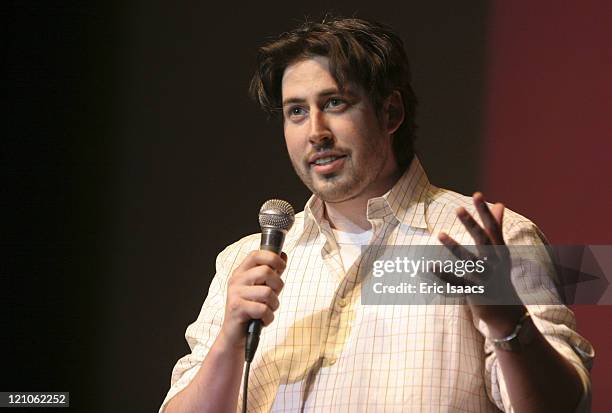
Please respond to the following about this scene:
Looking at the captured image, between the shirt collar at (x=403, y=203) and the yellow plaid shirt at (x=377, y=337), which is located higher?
the shirt collar at (x=403, y=203)

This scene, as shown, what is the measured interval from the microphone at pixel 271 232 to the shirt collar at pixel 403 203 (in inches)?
11.9

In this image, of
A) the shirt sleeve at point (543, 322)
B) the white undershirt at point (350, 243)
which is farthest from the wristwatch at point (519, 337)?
the white undershirt at point (350, 243)

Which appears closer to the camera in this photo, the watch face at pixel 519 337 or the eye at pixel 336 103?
the watch face at pixel 519 337

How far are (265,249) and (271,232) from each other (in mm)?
31

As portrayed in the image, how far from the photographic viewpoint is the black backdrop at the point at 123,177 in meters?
2.26

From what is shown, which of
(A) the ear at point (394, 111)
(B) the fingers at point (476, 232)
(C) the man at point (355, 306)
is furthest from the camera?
(A) the ear at point (394, 111)

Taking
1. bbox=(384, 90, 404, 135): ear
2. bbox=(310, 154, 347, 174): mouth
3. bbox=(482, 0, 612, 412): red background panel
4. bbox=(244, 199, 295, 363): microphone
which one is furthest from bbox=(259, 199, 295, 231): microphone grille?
bbox=(482, 0, 612, 412): red background panel

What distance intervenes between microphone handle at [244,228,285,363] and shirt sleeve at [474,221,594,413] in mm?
376

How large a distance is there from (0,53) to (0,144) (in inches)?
9.7

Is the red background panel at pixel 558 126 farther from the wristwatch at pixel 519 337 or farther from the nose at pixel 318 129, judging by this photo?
the wristwatch at pixel 519 337

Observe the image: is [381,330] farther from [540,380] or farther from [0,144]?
[0,144]

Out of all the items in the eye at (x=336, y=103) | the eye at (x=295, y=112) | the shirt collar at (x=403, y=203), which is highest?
the eye at (x=336, y=103)

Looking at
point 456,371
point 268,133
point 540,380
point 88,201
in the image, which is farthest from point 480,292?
point 88,201

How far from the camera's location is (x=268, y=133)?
232 cm
